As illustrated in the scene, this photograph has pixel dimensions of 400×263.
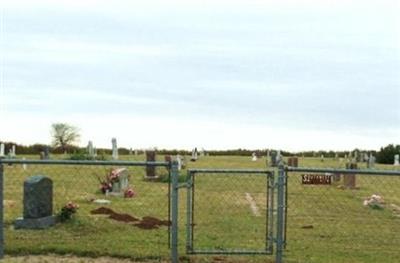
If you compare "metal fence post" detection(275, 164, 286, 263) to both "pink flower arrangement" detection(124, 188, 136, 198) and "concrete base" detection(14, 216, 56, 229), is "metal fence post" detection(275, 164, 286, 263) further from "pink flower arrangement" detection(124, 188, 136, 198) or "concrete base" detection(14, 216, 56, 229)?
"pink flower arrangement" detection(124, 188, 136, 198)

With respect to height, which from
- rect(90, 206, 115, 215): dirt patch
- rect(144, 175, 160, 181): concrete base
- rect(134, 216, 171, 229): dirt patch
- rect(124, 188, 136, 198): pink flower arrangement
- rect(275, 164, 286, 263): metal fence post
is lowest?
rect(134, 216, 171, 229): dirt patch

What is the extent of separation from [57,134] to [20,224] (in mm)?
49902

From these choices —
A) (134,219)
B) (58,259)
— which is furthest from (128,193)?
(58,259)

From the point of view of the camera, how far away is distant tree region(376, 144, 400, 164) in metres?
55.1

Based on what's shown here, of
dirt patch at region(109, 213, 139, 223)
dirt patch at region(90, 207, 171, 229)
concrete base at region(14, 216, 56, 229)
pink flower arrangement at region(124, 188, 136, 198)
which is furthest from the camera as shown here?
Answer: pink flower arrangement at region(124, 188, 136, 198)

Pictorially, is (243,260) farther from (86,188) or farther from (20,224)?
(86,188)

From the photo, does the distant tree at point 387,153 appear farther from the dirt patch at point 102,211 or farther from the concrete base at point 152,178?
the dirt patch at point 102,211

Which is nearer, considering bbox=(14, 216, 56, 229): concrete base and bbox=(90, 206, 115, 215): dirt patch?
bbox=(14, 216, 56, 229): concrete base

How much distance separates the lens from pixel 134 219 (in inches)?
611

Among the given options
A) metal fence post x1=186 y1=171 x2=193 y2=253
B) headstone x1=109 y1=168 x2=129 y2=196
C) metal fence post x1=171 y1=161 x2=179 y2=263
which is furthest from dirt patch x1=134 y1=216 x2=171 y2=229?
headstone x1=109 y1=168 x2=129 y2=196

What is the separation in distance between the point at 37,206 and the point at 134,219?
236 centimetres

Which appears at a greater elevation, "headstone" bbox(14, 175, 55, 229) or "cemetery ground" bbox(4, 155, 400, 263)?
"headstone" bbox(14, 175, 55, 229)

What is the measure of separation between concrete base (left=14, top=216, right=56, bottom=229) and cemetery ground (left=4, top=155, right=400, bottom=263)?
158 millimetres

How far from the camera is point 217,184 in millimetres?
26266
